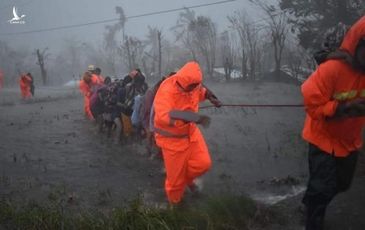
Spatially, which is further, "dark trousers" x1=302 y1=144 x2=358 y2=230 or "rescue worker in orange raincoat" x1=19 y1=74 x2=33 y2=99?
"rescue worker in orange raincoat" x1=19 y1=74 x2=33 y2=99

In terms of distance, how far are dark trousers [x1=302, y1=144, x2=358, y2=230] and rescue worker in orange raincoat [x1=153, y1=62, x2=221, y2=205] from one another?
154 cm

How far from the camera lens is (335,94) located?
4.02 meters

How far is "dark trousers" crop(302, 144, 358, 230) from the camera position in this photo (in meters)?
4.16

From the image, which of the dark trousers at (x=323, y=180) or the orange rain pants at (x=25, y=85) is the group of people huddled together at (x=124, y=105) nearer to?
the dark trousers at (x=323, y=180)

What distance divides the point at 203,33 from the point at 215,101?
29.7 metres

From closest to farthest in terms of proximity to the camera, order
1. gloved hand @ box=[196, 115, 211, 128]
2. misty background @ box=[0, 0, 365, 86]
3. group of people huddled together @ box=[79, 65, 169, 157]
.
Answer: gloved hand @ box=[196, 115, 211, 128] < group of people huddled together @ box=[79, 65, 169, 157] < misty background @ box=[0, 0, 365, 86]

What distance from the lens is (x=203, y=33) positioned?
35344mm

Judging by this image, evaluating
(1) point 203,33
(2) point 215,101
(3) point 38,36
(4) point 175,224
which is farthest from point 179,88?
(3) point 38,36

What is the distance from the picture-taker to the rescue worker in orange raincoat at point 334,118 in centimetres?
395

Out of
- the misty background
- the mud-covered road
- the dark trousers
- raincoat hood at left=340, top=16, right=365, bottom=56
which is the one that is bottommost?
the misty background

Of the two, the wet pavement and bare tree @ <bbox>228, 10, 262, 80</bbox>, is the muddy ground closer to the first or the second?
the wet pavement

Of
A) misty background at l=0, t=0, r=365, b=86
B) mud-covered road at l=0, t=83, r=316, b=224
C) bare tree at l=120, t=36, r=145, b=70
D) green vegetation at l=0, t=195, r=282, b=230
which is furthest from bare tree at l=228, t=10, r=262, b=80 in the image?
green vegetation at l=0, t=195, r=282, b=230

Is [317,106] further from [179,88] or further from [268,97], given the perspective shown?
[268,97]

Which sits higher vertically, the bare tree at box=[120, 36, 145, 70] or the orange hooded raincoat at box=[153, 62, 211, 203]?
the orange hooded raincoat at box=[153, 62, 211, 203]
